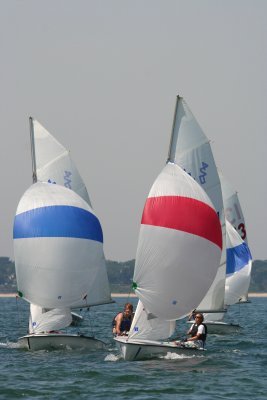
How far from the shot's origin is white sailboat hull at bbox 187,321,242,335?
53.3 meters

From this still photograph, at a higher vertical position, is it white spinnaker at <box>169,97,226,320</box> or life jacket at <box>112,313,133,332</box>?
white spinnaker at <box>169,97,226,320</box>

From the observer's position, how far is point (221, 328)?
177 ft

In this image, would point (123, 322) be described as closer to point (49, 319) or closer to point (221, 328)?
point (49, 319)

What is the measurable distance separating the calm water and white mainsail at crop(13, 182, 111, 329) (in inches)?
83.2

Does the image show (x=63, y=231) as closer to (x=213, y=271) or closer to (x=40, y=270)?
(x=40, y=270)

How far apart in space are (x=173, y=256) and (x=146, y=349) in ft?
9.64

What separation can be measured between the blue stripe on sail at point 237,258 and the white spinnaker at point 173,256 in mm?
20761

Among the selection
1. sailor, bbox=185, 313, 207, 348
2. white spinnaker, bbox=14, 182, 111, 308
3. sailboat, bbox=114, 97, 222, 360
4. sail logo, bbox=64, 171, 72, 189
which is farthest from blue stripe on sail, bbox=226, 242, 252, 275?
sailboat, bbox=114, 97, 222, 360

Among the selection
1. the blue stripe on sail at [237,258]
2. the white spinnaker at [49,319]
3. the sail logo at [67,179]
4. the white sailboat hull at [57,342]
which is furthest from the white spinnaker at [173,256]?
the blue stripe on sail at [237,258]

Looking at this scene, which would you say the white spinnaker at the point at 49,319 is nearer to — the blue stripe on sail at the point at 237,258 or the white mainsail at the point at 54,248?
the white mainsail at the point at 54,248

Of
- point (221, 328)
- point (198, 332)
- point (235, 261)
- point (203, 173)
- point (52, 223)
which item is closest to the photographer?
point (198, 332)

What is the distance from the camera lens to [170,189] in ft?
114

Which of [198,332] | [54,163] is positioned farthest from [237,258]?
[198,332]

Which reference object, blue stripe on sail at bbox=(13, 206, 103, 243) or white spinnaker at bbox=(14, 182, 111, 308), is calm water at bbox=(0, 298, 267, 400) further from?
blue stripe on sail at bbox=(13, 206, 103, 243)
